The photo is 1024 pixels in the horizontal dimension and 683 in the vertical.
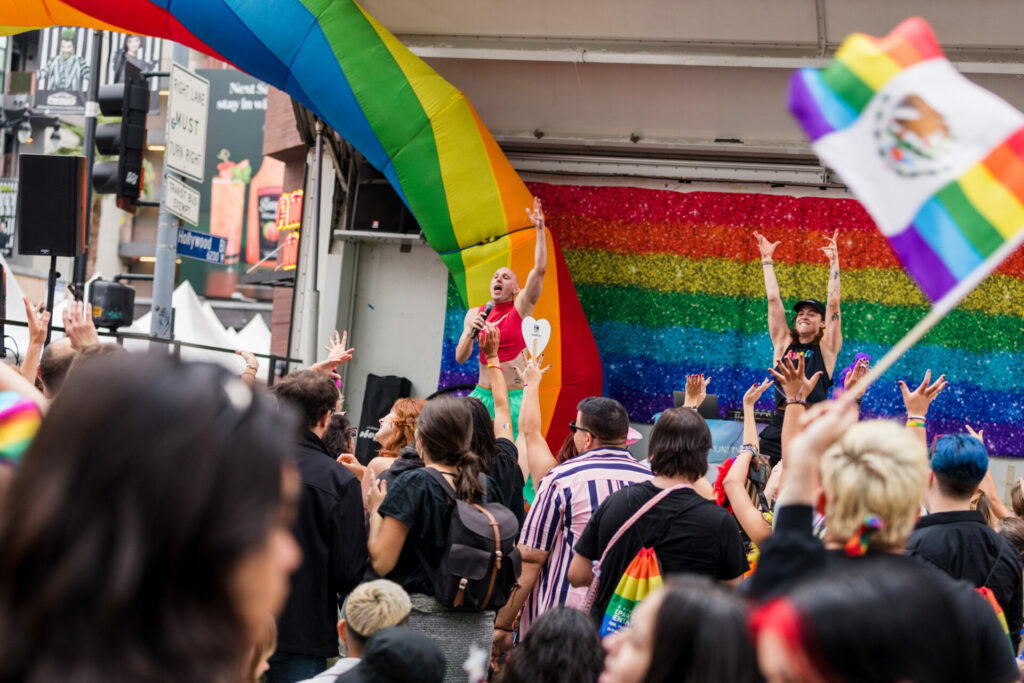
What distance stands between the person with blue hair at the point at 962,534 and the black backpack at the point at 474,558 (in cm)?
129

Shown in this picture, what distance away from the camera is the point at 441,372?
964cm

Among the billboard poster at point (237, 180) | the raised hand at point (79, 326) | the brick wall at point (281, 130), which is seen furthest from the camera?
the billboard poster at point (237, 180)

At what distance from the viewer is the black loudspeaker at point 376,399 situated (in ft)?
31.4

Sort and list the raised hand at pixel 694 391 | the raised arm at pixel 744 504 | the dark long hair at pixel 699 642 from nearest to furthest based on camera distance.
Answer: the dark long hair at pixel 699 642, the raised arm at pixel 744 504, the raised hand at pixel 694 391

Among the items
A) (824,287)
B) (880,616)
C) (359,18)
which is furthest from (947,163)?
(824,287)

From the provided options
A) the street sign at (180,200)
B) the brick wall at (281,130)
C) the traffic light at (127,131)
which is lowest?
the street sign at (180,200)

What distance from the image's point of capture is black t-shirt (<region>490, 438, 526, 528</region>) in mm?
3967

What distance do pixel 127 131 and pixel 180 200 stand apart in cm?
88

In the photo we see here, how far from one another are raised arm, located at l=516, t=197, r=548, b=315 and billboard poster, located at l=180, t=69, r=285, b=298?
2398 cm

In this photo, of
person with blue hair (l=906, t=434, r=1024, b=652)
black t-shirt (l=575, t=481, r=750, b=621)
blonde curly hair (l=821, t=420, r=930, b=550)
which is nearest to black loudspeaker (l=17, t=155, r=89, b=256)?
black t-shirt (l=575, t=481, r=750, b=621)

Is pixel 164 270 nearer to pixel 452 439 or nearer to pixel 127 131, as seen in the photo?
pixel 127 131

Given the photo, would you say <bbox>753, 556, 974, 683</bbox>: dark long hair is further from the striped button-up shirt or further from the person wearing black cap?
the person wearing black cap

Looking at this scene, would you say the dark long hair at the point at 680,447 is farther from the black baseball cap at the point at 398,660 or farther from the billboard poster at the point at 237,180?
the billboard poster at the point at 237,180

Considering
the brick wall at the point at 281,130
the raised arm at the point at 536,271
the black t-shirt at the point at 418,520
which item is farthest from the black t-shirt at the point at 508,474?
the brick wall at the point at 281,130
